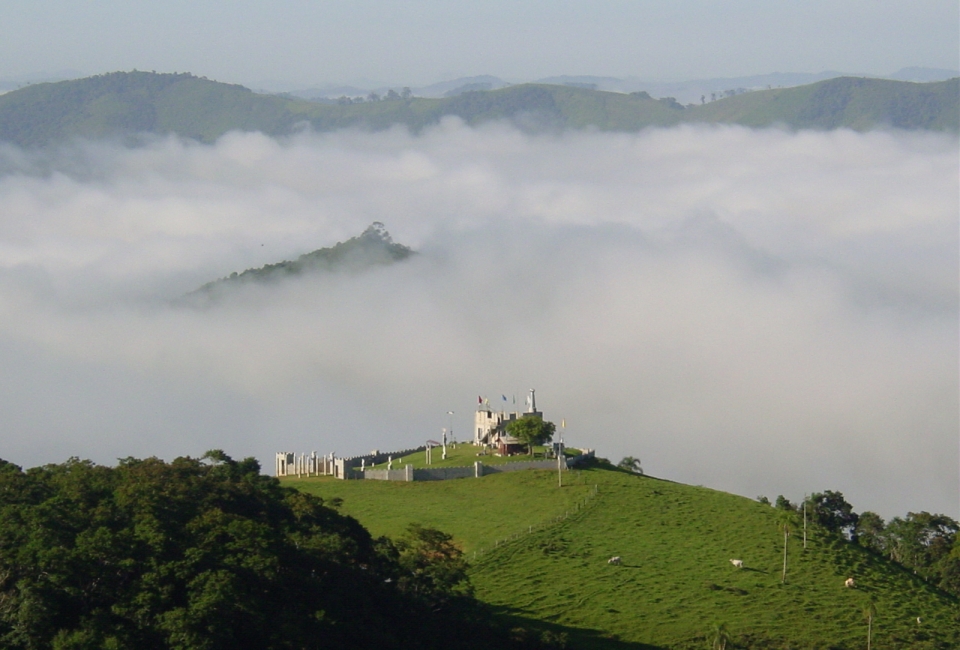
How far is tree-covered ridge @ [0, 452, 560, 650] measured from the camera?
66.2 m

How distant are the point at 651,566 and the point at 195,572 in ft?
137

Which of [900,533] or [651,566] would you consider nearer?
[651,566]

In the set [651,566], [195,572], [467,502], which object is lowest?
[195,572]

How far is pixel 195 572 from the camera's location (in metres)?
69.3

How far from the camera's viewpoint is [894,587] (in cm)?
10594

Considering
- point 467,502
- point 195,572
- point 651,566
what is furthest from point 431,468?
point 195,572

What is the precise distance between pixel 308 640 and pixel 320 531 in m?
11.8

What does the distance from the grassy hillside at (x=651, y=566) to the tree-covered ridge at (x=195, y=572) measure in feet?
42.2

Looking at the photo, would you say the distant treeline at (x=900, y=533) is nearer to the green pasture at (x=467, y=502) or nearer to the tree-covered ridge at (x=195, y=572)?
the green pasture at (x=467, y=502)

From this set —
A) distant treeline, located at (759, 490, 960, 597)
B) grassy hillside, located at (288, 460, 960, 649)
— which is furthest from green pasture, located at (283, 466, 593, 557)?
distant treeline, located at (759, 490, 960, 597)

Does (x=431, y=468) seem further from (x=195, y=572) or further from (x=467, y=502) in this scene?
(x=195, y=572)

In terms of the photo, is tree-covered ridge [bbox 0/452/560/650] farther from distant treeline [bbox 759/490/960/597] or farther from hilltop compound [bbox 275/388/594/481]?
distant treeline [bbox 759/490/960/597]

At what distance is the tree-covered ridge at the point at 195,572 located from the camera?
66250mm

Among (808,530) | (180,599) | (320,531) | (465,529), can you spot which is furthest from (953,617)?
(180,599)
